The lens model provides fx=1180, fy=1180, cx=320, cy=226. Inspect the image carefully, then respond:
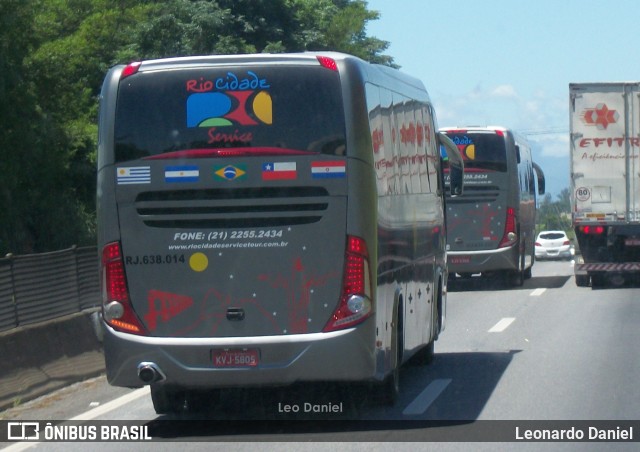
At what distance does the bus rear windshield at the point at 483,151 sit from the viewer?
2591cm

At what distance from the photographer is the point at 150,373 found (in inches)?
355

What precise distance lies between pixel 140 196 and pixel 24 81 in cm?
2311

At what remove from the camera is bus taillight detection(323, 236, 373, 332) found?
353 inches

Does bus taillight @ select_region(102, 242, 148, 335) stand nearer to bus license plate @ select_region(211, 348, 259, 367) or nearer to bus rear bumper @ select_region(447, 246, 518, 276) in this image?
bus license plate @ select_region(211, 348, 259, 367)

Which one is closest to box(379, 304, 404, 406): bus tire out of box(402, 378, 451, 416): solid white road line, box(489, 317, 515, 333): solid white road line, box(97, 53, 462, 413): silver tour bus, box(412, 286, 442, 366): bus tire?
box(402, 378, 451, 416): solid white road line

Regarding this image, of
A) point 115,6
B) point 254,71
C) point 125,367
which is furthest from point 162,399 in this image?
point 115,6

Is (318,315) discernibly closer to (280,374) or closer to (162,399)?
(280,374)

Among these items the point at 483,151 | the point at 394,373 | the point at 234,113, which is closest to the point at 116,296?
the point at 234,113

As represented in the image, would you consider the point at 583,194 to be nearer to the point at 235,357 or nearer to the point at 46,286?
the point at 46,286

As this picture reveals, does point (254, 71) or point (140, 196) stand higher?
point (254, 71)

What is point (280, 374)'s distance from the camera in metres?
8.95

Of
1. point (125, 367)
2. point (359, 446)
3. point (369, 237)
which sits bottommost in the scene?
point (359, 446)

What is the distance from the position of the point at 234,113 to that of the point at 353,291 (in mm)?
1645

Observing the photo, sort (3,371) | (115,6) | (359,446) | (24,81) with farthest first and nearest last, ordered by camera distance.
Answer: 1. (115,6)
2. (24,81)
3. (3,371)
4. (359,446)
